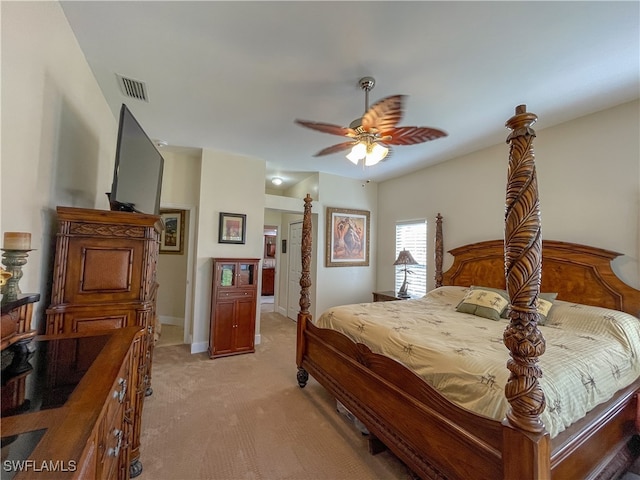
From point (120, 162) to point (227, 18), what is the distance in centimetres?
120

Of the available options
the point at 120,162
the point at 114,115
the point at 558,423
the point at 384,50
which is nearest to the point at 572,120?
Result: the point at 384,50

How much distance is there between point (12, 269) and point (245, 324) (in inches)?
116

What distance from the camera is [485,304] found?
2.76 meters

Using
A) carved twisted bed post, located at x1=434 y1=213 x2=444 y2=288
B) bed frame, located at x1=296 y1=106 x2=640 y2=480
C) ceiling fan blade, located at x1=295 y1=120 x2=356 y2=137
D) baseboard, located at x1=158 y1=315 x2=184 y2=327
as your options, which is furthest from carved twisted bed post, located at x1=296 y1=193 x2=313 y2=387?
baseboard, located at x1=158 y1=315 x2=184 y2=327

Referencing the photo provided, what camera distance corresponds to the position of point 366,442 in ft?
6.92

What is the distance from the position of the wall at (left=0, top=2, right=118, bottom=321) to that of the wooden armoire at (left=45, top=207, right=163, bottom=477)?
0.55ft

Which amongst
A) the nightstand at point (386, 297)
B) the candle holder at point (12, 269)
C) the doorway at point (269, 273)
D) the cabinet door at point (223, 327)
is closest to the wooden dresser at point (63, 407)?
the candle holder at point (12, 269)

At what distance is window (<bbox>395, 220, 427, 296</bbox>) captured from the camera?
449 centimetres

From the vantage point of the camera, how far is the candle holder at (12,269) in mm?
1089

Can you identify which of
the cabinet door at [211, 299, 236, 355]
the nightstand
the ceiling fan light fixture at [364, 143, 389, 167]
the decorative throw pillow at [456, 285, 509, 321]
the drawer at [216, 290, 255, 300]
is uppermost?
the ceiling fan light fixture at [364, 143, 389, 167]

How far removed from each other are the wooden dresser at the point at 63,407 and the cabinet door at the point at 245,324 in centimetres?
251

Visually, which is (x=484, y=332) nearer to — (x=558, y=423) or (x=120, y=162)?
(x=558, y=423)

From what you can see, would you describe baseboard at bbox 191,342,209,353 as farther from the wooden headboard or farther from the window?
the wooden headboard

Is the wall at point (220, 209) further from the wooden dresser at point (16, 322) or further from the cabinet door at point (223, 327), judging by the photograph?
the wooden dresser at point (16, 322)
